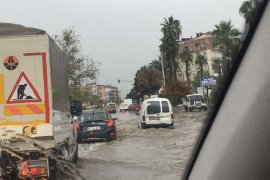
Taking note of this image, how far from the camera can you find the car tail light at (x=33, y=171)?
25.6 feet

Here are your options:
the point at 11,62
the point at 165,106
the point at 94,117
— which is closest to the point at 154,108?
the point at 165,106

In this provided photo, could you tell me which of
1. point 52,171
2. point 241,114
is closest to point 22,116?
point 52,171

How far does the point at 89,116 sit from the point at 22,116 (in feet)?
39.4

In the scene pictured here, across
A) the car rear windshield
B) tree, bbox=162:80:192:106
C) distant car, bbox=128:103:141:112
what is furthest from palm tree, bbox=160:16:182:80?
the car rear windshield

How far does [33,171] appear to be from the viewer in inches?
310

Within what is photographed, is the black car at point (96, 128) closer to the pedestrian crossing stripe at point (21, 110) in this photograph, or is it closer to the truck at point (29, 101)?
the truck at point (29, 101)

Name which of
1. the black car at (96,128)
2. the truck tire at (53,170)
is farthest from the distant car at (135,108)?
the truck tire at (53,170)

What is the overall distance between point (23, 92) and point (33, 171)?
4.74ft

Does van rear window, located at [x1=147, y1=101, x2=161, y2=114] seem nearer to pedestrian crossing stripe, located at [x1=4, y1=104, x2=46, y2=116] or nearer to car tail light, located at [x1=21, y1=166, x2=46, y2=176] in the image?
pedestrian crossing stripe, located at [x1=4, y1=104, x2=46, y2=116]

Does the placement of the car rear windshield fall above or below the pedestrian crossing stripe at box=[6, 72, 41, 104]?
below

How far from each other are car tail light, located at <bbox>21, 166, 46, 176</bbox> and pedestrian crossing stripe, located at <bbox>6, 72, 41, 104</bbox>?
1253mm

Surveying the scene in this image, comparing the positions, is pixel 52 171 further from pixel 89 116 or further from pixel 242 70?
pixel 89 116

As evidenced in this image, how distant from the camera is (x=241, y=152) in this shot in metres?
2.66

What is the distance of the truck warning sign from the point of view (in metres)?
8.62
